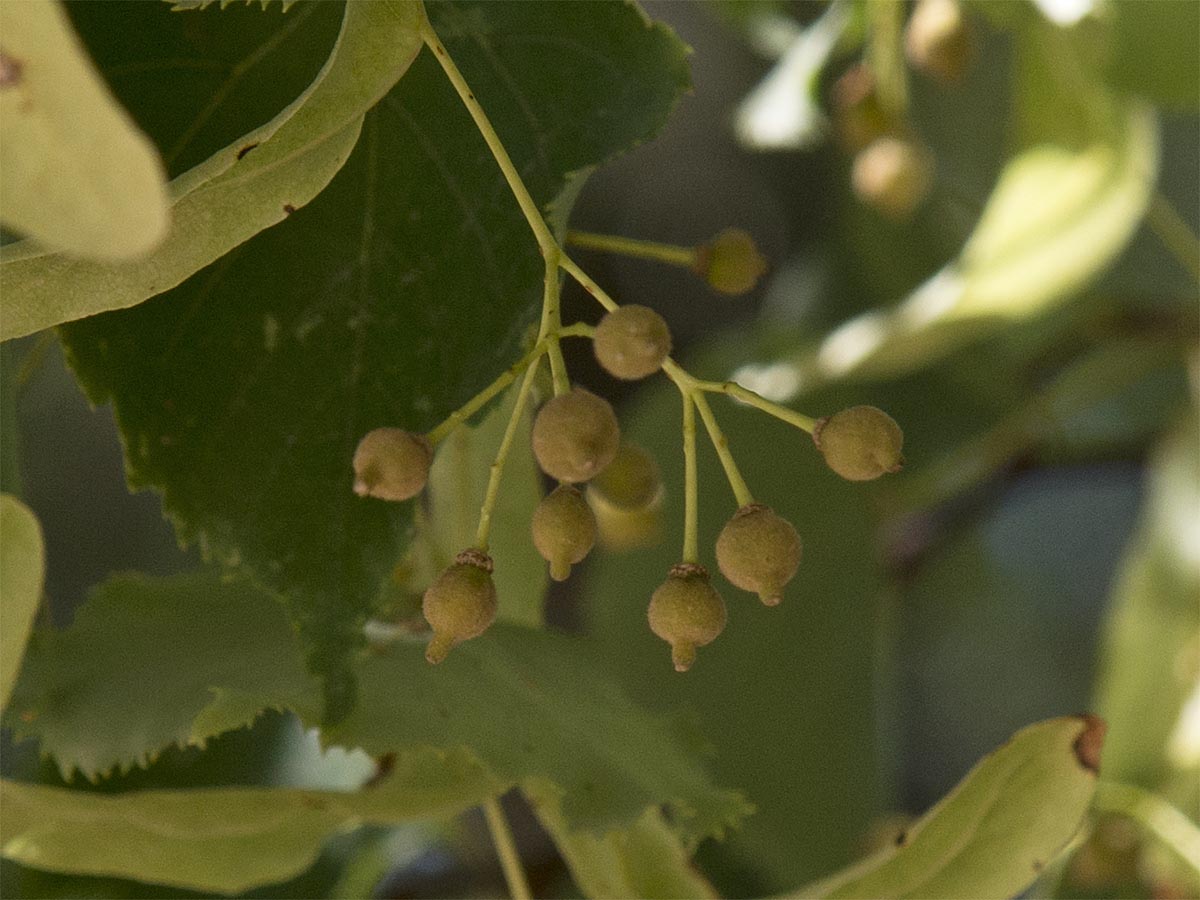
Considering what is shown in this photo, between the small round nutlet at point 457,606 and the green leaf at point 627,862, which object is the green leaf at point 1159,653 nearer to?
the green leaf at point 627,862

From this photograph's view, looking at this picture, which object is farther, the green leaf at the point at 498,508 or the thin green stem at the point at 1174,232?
the thin green stem at the point at 1174,232

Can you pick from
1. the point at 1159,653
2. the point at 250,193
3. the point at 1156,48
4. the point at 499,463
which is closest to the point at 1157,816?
the point at 1159,653

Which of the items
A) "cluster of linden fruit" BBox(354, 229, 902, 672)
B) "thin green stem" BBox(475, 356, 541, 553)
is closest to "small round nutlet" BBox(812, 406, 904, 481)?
"cluster of linden fruit" BBox(354, 229, 902, 672)

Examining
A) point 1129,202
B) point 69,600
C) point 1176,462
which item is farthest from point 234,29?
point 69,600

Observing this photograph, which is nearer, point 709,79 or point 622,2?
point 622,2

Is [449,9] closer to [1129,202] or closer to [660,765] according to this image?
[660,765]

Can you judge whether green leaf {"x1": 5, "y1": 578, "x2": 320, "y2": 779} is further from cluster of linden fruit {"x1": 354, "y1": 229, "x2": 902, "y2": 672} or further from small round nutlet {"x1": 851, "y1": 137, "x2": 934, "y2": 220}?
small round nutlet {"x1": 851, "y1": 137, "x2": 934, "y2": 220}

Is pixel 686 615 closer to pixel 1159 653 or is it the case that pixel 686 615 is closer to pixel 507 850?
pixel 507 850

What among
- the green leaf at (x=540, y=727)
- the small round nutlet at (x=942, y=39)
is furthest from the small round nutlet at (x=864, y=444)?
the small round nutlet at (x=942, y=39)
